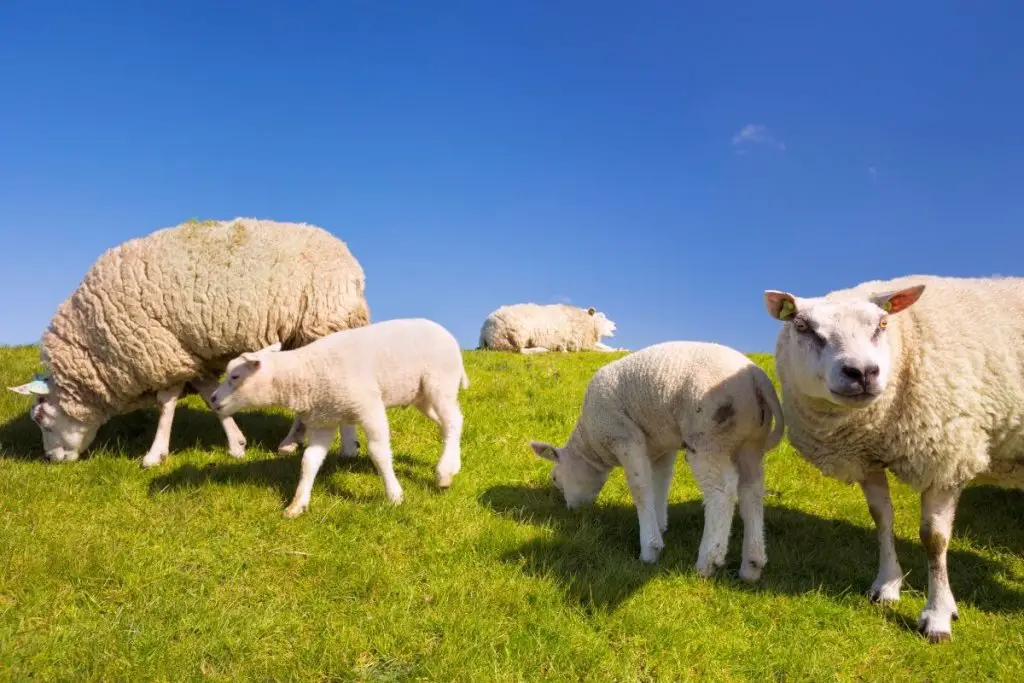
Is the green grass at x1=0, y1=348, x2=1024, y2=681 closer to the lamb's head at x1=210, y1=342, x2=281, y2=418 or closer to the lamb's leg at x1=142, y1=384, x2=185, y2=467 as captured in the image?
→ the lamb's leg at x1=142, y1=384, x2=185, y2=467

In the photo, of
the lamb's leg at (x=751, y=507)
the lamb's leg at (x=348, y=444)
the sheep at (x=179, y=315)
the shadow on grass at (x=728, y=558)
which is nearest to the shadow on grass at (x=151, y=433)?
the sheep at (x=179, y=315)

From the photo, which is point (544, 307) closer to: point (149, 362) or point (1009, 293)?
point (149, 362)

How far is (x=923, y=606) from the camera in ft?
17.9

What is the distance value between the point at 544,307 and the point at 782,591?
59.1ft

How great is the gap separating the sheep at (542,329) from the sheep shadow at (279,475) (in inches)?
522

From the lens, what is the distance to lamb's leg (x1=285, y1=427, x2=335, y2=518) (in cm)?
608

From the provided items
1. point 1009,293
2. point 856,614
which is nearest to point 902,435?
point 856,614

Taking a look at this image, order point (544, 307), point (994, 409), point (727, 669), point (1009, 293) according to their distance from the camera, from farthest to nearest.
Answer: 1. point (544, 307)
2. point (1009, 293)
3. point (994, 409)
4. point (727, 669)

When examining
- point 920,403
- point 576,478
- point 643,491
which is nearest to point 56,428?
point 576,478

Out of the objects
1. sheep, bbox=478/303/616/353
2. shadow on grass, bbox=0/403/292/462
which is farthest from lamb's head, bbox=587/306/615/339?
shadow on grass, bbox=0/403/292/462

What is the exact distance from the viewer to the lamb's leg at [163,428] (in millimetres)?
7684

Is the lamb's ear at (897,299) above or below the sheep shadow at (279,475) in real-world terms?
above

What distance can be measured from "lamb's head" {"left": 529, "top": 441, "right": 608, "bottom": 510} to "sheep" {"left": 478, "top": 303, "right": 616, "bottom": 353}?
1367cm

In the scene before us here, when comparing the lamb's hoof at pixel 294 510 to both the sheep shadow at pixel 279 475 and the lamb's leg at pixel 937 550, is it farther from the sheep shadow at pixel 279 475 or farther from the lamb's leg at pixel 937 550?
the lamb's leg at pixel 937 550
